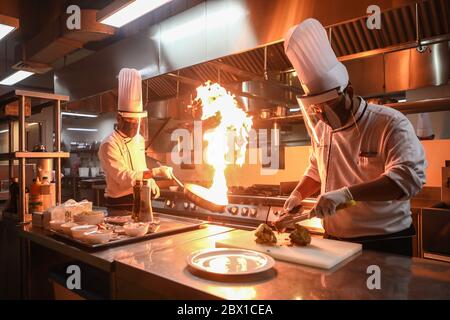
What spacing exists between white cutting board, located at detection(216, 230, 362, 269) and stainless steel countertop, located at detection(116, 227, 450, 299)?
0.03 metres

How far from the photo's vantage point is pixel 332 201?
1.52 m

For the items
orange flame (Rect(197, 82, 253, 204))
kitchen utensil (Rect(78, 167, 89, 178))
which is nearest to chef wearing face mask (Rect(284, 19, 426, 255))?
orange flame (Rect(197, 82, 253, 204))

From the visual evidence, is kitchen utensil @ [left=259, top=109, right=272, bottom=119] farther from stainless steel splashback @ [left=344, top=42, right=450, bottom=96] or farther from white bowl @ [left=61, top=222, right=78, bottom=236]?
white bowl @ [left=61, top=222, right=78, bottom=236]

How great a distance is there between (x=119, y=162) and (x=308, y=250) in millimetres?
2188

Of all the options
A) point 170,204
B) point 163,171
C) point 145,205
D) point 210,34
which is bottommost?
point 170,204

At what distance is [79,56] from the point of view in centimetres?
685

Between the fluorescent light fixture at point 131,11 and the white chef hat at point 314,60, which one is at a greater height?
the fluorescent light fixture at point 131,11

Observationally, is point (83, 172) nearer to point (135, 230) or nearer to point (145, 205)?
point (145, 205)

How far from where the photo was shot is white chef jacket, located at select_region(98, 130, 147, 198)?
9.63 feet

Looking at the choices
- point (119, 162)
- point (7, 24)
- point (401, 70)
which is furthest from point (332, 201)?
point (7, 24)

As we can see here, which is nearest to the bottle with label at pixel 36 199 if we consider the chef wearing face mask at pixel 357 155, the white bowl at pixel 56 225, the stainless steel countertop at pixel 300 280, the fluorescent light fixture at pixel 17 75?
the white bowl at pixel 56 225

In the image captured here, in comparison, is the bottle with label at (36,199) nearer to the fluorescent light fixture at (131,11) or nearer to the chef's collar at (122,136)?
the chef's collar at (122,136)

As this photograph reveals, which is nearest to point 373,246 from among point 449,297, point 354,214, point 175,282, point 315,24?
point 354,214

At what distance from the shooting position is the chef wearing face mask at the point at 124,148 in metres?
2.94
